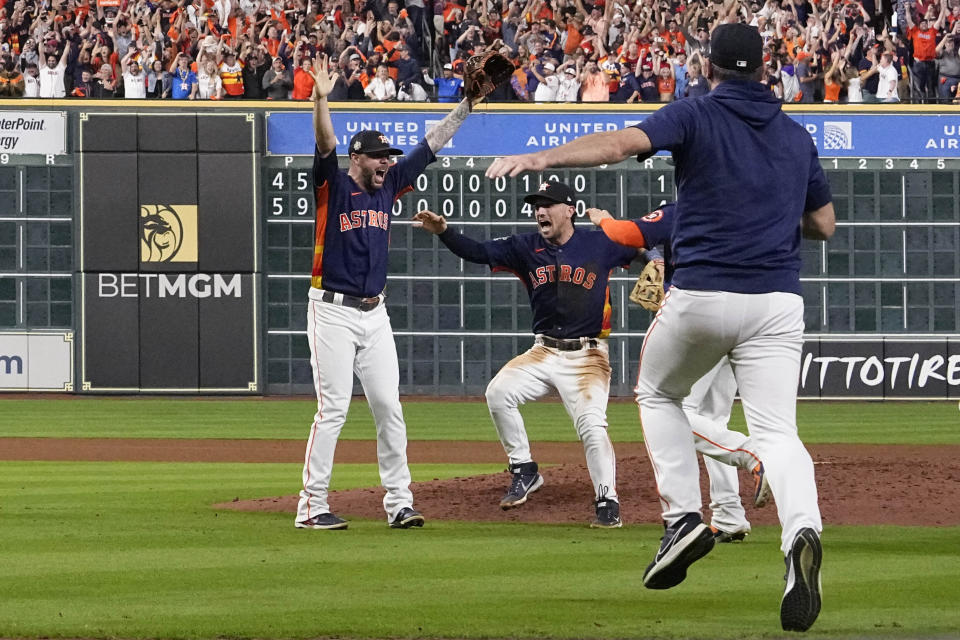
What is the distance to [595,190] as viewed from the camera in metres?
21.5

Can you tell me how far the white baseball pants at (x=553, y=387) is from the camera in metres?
8.78

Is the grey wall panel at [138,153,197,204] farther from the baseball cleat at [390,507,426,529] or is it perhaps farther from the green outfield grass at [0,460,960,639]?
the baseball cleat at [390,507,426,529]

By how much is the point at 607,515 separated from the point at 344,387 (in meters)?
1.58

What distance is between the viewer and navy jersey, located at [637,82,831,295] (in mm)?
5445

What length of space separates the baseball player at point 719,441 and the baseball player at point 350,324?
5.26ft

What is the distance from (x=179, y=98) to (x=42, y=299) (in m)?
3.45

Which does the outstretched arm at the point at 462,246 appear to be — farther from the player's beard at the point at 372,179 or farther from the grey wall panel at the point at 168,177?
the grey wall panel at the point at 168,177

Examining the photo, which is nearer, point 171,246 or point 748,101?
point 748,101

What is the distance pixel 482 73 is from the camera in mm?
8828

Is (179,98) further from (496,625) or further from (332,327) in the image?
(496,625)

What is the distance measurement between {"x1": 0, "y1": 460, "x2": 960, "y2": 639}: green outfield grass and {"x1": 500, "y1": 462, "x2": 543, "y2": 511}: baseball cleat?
0.52 m

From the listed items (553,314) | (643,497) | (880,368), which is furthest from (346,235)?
(880,368)

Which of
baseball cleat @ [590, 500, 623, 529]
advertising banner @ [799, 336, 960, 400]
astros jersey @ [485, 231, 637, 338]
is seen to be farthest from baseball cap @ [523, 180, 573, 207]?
advertising banner @ [799, 336, 960, 400]

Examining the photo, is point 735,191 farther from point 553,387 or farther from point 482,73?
point 553,387
